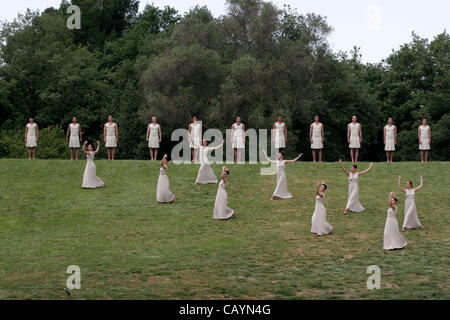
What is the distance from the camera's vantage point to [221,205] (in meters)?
24.6

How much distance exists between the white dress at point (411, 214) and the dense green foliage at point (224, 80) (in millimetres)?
25195

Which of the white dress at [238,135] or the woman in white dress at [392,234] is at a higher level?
the white dress at [238,135]

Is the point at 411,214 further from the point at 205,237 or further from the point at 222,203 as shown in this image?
the point at 205,237

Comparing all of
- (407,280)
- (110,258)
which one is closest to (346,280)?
(407,280)

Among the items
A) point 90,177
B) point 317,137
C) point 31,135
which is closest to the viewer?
point 90,177

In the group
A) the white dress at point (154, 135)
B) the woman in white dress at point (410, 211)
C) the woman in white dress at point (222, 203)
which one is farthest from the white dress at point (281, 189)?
the white dress at point (154, 135)

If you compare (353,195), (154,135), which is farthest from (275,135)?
(353,195)

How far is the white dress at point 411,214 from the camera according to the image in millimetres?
23172

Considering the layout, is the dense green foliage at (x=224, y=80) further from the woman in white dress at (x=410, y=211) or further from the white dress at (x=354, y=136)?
the woman in white dress at (x=410, y=211)

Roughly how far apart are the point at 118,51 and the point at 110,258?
Answer: 170 feet

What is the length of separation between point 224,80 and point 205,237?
97.9 feet

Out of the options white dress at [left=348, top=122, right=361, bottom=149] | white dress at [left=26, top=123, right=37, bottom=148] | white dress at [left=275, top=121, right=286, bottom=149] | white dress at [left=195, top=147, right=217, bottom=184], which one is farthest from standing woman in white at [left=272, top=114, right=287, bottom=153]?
white dress at [left=26, top=123, right=37, bottom=148]

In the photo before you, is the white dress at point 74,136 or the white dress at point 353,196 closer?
the white dress at point 353,196

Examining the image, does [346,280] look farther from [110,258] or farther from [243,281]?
[110,258]
